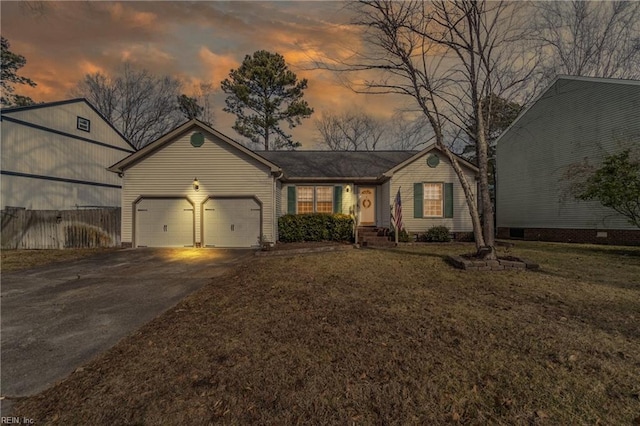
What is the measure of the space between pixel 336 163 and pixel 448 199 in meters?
6.59

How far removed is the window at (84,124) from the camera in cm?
1884

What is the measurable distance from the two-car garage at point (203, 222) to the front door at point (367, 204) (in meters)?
5.93

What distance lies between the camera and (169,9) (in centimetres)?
1034

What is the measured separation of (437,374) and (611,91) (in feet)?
60.2

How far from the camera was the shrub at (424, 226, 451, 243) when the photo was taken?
1394cm

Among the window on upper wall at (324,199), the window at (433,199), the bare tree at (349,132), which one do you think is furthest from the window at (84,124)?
the window at (433,199)

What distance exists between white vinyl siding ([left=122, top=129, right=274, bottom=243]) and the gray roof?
2.29 meters

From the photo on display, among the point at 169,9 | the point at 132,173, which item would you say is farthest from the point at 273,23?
the point at 132,173

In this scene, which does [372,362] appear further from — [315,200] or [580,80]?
[580,80]

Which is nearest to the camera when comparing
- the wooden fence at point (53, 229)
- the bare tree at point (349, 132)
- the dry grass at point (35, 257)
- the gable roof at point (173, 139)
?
the dry grass at point (35, 257)

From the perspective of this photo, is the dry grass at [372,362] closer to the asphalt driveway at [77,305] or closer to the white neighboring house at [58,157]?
the asphalt driveway at [77,305]

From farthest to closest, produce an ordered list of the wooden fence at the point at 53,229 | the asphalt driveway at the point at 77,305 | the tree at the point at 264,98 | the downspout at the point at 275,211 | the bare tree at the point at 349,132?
1. the bare tree at the point at 349,132
2. the tree at the point at 264,98
3. the downspout at the point at 275,211
4. the wooden fence at the point at 53,229
5. the asphalt driveway at the point at 77,305

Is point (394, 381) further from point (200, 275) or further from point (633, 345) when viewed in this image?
point (200, 275)

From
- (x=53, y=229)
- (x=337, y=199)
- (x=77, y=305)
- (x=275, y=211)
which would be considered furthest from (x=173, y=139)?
(x=77, y=305)
